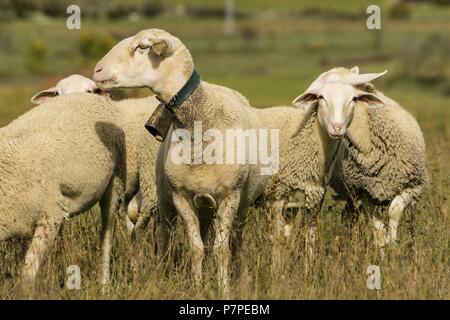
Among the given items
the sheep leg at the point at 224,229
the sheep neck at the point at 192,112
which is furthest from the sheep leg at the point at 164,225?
the sheep neck at the point at 192,112

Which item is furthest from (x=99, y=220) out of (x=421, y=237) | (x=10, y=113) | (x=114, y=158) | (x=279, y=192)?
(x=10, y=113)

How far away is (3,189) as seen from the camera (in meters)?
6.23

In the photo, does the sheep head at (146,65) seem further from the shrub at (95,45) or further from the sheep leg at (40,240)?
the shrub at (95,45)

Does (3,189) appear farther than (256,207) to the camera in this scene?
No

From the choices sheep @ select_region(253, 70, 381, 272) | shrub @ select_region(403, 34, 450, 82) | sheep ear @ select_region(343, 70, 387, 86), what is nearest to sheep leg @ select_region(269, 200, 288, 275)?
sheep @ select_region(253, 70, 381, 272)

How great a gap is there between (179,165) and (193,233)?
0.47 m

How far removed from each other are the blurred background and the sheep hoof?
13.9 m

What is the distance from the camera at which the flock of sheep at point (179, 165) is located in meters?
6.36

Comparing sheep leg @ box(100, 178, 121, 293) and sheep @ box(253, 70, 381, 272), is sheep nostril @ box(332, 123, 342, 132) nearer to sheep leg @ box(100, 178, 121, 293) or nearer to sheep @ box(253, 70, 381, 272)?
sheep @ box(253, 70, 381, 272)

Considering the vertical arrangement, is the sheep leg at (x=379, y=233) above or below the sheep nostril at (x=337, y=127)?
below

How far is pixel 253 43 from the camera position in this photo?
197 feet

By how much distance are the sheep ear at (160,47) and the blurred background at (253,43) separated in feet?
46.1

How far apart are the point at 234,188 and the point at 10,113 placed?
17395 millimetres

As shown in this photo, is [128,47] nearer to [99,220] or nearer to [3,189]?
[3,189]
